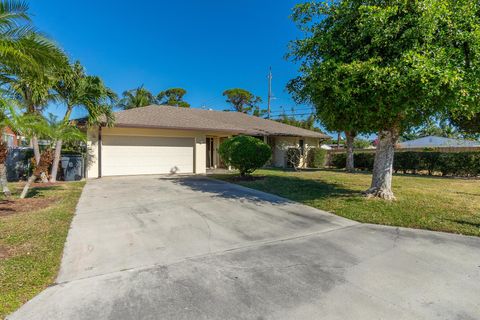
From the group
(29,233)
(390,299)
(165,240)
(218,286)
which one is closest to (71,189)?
(29,233)

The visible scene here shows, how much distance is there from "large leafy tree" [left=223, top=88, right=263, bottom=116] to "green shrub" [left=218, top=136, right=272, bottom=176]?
97.0ft

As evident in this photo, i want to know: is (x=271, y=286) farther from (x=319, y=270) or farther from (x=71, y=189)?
(x=71, y=189)

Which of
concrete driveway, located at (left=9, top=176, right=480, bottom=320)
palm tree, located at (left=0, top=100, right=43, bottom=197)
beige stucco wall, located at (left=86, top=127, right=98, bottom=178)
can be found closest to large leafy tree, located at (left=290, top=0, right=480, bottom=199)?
concrete driveway, located at (left=9, top=176, right=480, bottom=320)

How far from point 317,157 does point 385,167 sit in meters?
13.4

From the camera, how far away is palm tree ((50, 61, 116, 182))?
37.8 ft

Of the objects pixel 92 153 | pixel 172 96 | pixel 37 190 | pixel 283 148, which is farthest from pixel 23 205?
pixel 172 96

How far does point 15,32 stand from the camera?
18.7ft

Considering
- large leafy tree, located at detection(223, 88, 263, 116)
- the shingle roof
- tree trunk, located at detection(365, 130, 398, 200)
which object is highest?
large leafy tree, located at detection(223, 88, 263, 116)

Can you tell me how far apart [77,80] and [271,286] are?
1185 cm

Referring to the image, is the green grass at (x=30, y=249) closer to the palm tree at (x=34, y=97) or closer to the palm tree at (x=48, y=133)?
the palm tree at (x=48, y=133)

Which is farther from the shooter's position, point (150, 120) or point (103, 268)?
point (150, 120)

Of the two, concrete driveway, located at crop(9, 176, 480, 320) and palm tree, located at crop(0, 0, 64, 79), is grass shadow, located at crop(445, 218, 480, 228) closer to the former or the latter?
concrete driveway, located at crop(9, 176, 480, 320)

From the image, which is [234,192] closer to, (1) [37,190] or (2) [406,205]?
(2) [406,205]

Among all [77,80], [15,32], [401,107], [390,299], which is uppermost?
[77,80]
